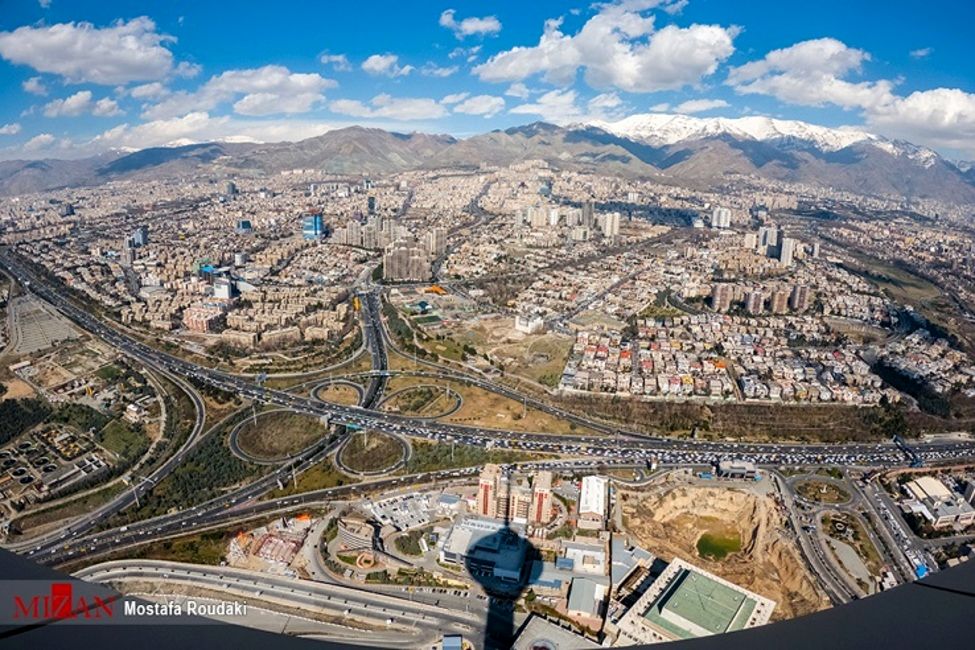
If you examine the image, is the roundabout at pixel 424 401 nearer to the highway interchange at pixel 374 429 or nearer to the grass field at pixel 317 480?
the highway interchange at pixel 374 429

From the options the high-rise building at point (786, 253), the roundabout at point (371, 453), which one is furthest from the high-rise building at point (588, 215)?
the roundabout at point (371, 453)

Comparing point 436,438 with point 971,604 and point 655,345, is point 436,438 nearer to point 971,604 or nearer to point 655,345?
point 655,345

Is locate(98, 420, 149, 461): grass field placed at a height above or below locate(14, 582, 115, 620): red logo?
below

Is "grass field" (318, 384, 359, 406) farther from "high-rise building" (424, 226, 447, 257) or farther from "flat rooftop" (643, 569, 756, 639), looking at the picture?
"high-rise building" (424, 226, 447, 257)

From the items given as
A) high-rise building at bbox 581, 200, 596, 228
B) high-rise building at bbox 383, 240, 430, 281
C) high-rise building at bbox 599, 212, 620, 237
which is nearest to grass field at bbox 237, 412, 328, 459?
high-rise building at bbox 383, 240, 430, 281

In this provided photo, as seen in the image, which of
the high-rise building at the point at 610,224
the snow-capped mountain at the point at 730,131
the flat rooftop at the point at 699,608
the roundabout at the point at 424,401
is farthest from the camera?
the snow-capped mountain at the point at 730,131

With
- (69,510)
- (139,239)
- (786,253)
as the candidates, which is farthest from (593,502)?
(139,239)

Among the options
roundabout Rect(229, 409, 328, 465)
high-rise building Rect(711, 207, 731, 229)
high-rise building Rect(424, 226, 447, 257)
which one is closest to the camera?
roundabout Rect(229, 409, 328, 465)
